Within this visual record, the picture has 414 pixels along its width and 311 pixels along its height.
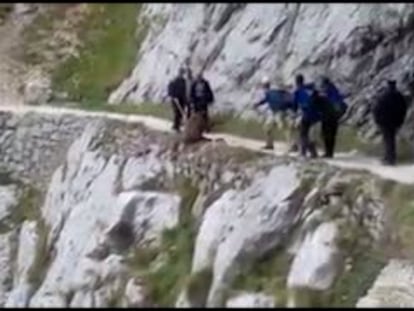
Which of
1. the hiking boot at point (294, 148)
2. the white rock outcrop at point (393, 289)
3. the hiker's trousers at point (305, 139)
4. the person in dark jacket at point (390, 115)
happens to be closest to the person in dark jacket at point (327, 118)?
the hiker's trousers at point (305, 139)

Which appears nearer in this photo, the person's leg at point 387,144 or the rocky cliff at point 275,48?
the person's leg at point 387,144

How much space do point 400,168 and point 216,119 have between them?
263 inches

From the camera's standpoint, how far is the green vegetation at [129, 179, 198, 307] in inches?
1032

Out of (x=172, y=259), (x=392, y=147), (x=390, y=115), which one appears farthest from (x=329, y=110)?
(x=172, y=259)

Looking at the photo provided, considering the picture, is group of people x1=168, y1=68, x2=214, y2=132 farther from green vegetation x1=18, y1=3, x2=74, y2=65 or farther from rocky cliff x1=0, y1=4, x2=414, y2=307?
green vegetation x1=18, y1=3, x2=74, y2=65

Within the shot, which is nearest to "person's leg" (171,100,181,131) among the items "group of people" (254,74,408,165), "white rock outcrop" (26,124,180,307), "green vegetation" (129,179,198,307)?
"white rock outcrop" (26,124,180,307)

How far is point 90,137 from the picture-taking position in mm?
32906

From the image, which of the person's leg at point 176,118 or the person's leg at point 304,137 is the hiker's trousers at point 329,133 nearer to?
the person's leg at point 304,137

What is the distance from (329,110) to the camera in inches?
1110

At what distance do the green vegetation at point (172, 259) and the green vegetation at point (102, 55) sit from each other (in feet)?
36.2

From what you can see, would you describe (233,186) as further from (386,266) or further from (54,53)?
(54,53)

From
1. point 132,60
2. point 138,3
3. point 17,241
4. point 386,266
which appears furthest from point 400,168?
point 138,3

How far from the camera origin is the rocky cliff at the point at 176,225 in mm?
24266

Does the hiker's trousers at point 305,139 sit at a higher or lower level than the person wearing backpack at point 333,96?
Result: lower
